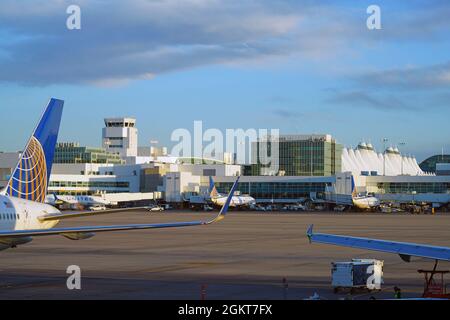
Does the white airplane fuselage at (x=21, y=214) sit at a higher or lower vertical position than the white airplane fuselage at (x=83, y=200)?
higher

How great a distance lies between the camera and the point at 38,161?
136 ft

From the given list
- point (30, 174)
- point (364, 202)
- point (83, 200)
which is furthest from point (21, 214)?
point (364, 202)

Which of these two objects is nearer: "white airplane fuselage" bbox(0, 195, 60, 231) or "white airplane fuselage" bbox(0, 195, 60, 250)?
"white airplane fuselage" bbox(0, 195, 60, 250)

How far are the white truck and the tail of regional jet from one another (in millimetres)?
17159

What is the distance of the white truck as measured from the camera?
106ft

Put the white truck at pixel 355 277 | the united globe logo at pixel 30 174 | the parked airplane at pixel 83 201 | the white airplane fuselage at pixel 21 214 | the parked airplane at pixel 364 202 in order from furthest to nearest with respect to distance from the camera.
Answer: the parked airplane at pixel 364 202 → the parked airplane at pixel 83 201 → the united globe logo at pixel 30 174 → the white airplane fuselage at pixel 21 214 → the white truck at pixel 355 277

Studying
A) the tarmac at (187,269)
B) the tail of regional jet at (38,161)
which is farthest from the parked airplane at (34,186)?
the tarmac at (187,269)

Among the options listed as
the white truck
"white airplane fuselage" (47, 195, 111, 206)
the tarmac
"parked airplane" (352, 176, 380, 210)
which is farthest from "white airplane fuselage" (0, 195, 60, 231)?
"parked airplane" (352, 176, 380, 210)

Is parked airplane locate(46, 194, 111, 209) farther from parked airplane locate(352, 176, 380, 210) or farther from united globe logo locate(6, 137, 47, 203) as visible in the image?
united globe logo locate(6, 137, 47, 203)

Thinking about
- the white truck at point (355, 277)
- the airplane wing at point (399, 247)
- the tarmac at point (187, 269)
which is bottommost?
the tarmac at point (187, 269)

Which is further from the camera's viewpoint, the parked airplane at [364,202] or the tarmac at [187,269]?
the parked airplane at [364,202]

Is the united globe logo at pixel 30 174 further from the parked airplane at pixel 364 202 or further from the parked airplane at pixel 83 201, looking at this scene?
the parked airplane at pixel 364 202

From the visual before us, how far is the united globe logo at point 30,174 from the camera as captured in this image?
40.7 meters

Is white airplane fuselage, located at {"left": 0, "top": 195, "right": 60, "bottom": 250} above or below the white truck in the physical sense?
above
